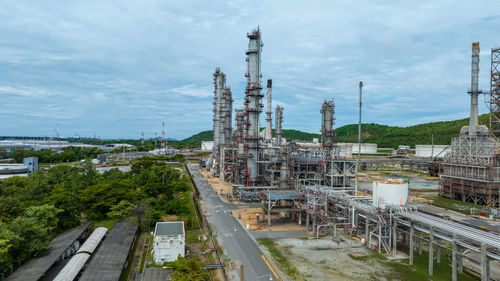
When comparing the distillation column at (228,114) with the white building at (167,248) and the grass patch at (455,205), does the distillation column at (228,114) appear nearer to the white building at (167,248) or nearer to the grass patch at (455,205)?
the grass patch at (455,205)

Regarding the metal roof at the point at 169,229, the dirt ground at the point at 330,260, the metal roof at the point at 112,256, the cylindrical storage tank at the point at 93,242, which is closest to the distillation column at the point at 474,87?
the dirt ground at the point at 330,260

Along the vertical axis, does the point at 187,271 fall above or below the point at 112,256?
above

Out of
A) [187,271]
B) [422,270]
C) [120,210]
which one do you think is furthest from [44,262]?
[422,270]

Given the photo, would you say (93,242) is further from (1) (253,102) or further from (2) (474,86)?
(2) (474,86)

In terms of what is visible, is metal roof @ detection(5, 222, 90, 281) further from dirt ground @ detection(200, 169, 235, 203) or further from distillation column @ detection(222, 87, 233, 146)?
distillation column @ detection(222, 87, 233, 146)

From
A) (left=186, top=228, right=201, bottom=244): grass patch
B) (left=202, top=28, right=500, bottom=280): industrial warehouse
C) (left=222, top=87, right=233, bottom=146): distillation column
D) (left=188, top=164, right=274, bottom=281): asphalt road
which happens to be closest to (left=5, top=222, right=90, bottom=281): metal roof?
(left=186, top=228, right=201, bottom=244): grass patch
